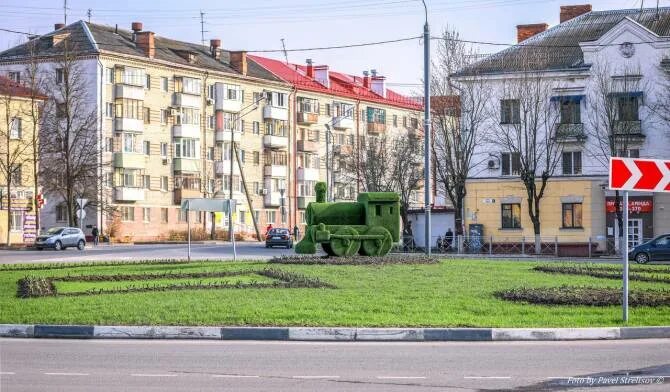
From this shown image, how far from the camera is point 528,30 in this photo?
2643 inches

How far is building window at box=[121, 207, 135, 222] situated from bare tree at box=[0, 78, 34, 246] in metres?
9.16

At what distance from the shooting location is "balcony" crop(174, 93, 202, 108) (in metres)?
87.1

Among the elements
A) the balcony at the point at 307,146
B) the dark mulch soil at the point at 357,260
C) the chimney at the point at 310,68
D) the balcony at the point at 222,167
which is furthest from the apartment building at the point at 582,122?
the chimney at the point at 310,68

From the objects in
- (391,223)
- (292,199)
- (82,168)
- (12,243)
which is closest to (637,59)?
(391,223)

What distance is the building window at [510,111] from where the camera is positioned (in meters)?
60.5

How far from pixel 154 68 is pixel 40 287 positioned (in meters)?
63.5

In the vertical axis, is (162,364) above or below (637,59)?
below

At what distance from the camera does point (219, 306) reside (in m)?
19.7

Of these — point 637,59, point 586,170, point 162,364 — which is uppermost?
point 637,59

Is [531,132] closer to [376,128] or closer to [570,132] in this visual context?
[570,132]

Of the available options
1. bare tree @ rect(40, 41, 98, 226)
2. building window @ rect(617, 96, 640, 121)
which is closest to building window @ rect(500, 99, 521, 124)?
building window @ rect(617, 96, 640, 121)

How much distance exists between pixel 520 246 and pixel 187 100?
1465 inches

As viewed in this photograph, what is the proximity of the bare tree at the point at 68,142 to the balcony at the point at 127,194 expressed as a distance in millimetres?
5566

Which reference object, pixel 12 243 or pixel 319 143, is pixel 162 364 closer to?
pixel 12 243
